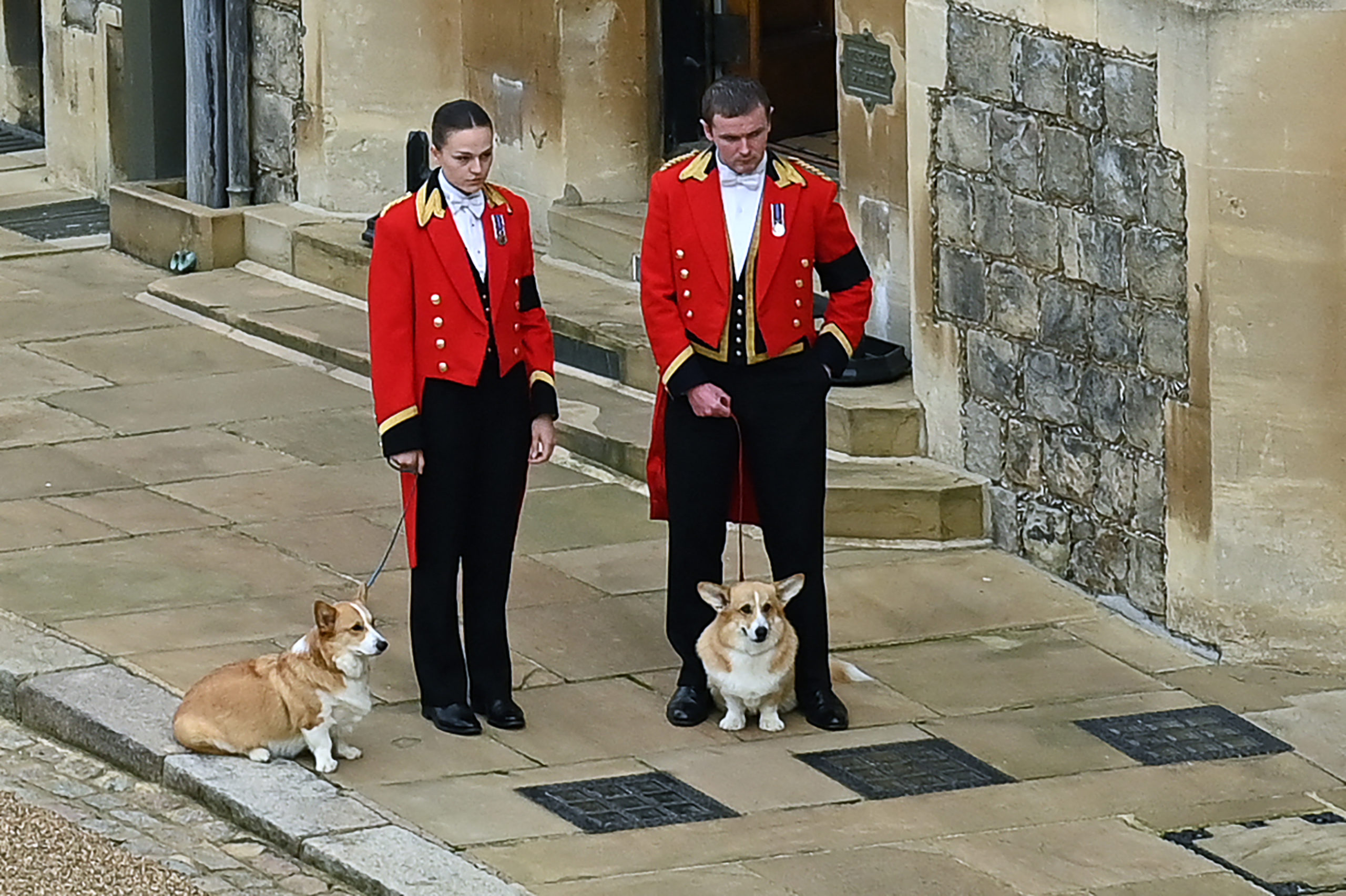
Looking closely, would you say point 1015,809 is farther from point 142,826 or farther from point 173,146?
point 173,146

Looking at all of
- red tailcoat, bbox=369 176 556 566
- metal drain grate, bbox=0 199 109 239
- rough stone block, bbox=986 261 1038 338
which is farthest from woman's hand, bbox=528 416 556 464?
metal drain grate, bbox=0 199 109 239

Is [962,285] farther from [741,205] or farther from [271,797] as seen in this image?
[271,797]

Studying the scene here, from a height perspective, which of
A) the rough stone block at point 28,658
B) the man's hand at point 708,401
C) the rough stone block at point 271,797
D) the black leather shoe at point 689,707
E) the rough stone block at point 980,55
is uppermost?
the rough stone block at point 980,55

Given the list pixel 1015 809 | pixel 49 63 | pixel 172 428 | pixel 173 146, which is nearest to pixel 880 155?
pixel 172 428

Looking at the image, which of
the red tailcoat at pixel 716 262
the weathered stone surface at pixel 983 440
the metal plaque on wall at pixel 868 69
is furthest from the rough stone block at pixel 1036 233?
the red tailcoat at pixel 716 262

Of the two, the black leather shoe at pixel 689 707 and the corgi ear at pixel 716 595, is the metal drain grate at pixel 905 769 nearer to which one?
the black leather shoe at pixel 689 707

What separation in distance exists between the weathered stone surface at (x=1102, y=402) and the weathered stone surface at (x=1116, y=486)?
7 cm

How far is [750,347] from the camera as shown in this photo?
302 inches

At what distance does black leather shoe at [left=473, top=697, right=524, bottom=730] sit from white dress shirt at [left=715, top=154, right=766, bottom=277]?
133cm

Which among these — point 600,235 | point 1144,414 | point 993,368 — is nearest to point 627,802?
point 1144,414

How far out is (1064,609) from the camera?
354 inches

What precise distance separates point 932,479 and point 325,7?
4725 mm

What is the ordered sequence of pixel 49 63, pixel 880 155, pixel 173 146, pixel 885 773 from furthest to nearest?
pixel 49 63 → pixel 173 146 → pixel 880 155 → pixel 885 773

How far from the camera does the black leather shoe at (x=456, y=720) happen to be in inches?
304
